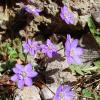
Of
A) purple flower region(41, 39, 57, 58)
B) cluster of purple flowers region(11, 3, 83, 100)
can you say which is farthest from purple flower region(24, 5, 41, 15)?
purple flower region(41, 39, 57, 58)

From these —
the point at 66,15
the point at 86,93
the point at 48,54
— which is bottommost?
the point at 86,93

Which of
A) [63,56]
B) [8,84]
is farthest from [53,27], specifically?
[8,84]

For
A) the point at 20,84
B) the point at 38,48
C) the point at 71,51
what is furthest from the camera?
the point at 38,48

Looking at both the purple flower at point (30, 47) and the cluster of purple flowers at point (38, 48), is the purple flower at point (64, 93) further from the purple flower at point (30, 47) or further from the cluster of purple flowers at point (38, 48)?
the purple flower at point (30, 47)

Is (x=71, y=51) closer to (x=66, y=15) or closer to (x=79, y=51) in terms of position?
(x=79, y=51)

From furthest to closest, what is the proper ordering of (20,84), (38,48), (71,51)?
(38,48)
(71,51)
(20,84)

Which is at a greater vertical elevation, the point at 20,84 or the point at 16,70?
the point at 16,70

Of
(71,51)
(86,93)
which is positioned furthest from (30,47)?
(86,93)

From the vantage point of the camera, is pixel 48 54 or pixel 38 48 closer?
pixel 48 54
